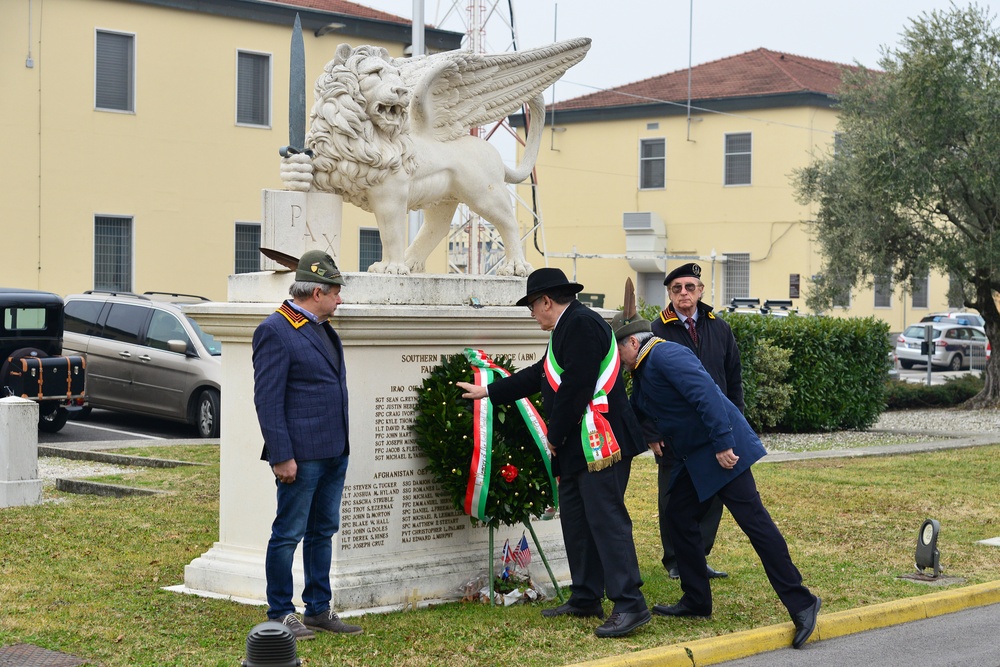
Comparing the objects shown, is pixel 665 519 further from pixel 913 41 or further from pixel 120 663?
pixel 913 41

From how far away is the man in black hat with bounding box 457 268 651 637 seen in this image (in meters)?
6.99

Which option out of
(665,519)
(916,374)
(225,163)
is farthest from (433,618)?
(916,374)

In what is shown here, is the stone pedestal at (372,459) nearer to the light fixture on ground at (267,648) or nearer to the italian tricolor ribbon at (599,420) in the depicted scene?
the italian tricolor ribbon at (599,420)

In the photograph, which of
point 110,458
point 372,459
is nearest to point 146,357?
point 110,458

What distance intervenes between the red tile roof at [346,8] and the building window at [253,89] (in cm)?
140

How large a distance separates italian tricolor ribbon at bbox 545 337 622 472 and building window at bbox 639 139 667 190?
3374 cm

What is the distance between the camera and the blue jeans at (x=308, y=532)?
655 centimetres

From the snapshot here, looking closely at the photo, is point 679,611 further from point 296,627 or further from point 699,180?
point 699,180

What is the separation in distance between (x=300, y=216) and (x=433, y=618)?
251 cm

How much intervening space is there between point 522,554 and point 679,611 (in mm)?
1064

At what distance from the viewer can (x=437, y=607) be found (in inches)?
297

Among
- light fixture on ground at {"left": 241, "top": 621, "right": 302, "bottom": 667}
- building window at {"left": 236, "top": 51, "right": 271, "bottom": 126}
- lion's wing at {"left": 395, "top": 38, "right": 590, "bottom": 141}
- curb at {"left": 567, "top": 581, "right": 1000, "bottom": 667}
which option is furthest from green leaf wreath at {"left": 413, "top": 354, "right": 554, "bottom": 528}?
building window at {"left": 236, "top": 51, "right": 271, "bottom": 126}

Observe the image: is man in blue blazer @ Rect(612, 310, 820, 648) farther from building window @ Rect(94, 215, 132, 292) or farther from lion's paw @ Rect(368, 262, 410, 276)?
building window @ Rect(94, 215, 132, 292)

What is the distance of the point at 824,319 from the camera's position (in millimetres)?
19281
